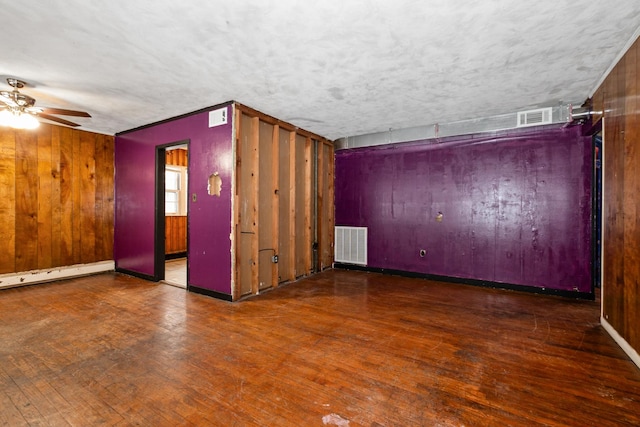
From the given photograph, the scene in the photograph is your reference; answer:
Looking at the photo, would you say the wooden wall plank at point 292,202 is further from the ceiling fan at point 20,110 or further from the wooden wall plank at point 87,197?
the wooden wall plank at point 87,197

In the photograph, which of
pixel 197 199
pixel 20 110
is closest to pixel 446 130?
pixel 197 199

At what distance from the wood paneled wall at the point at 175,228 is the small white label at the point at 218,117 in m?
3.63

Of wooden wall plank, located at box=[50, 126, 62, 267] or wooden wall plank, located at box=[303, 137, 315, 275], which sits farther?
wooden wall plank, located at box=[303, 137, 315, 275]

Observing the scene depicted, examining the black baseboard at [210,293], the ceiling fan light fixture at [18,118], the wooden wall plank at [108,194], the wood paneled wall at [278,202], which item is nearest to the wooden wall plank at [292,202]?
the wood paneled wall at [278,202]

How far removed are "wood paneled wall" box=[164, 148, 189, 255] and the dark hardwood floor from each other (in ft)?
10.8

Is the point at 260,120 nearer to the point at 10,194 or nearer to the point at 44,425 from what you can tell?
the point at 44,425

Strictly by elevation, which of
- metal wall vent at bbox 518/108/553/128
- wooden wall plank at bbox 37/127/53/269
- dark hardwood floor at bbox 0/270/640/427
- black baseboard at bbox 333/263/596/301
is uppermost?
metal wall vent at bbox 518/108/553/128

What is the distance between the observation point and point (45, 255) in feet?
15.5

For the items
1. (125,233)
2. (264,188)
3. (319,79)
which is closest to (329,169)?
(264,188)

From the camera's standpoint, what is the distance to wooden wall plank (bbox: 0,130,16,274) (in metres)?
4.31

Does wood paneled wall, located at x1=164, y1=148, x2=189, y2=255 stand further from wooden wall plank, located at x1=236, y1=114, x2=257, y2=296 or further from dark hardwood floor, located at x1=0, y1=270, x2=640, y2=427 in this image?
wooden wall plank, located at x1=236, y1=114, x2=257, y2=296

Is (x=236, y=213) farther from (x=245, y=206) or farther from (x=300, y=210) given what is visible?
(x=300, y=210)

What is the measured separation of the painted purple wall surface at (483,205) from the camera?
4.02 metres

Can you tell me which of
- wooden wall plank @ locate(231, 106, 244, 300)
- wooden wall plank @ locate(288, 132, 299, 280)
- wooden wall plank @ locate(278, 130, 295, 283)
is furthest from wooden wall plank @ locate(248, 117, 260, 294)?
wooden wall plank @ locate(288, 132, 299, 280)
